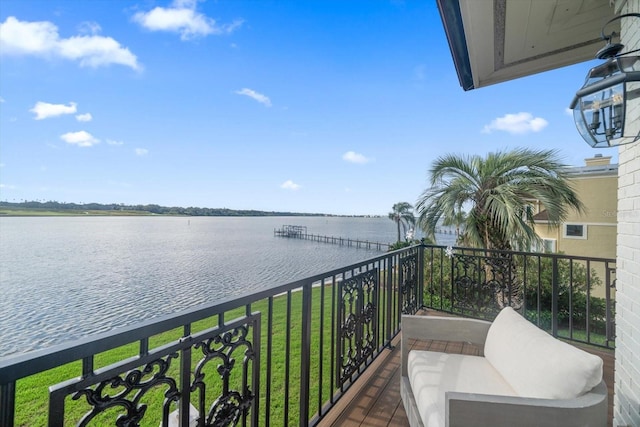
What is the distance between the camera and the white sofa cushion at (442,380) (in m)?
1.40

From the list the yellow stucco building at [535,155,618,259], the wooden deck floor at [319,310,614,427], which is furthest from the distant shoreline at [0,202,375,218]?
the yellow stucco building at [535,155,618,259]

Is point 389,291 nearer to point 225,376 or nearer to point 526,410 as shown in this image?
point 526,410

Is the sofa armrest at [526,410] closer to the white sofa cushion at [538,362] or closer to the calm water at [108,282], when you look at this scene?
the white sofa cushion at [538,362]

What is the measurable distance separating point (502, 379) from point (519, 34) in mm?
2229

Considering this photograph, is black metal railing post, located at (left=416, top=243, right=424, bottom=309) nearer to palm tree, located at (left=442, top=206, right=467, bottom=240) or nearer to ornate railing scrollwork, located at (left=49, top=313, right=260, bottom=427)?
palm tree, located at (left=442, top=206, right=467, bottom=240)

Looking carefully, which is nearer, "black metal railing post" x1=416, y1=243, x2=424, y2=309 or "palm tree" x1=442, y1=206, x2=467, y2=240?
"black metal railing post" x1=416, y1=243, x2=424, y2=309

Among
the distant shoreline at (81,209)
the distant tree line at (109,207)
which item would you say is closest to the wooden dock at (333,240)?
the distant tree line at (109,207)

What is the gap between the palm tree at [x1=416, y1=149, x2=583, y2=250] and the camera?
446cm

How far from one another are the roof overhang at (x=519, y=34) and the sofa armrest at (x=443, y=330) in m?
1.91

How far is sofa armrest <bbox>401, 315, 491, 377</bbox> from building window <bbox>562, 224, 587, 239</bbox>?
47.0ft

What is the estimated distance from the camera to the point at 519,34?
2023mm

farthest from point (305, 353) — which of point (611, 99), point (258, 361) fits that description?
point (611, 99)

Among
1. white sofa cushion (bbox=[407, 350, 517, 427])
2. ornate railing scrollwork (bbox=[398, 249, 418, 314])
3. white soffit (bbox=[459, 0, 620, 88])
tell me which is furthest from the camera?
ornate railing scrollwork (bbox=[398, 249, 418, 314])

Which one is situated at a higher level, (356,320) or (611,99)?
(611,99)
